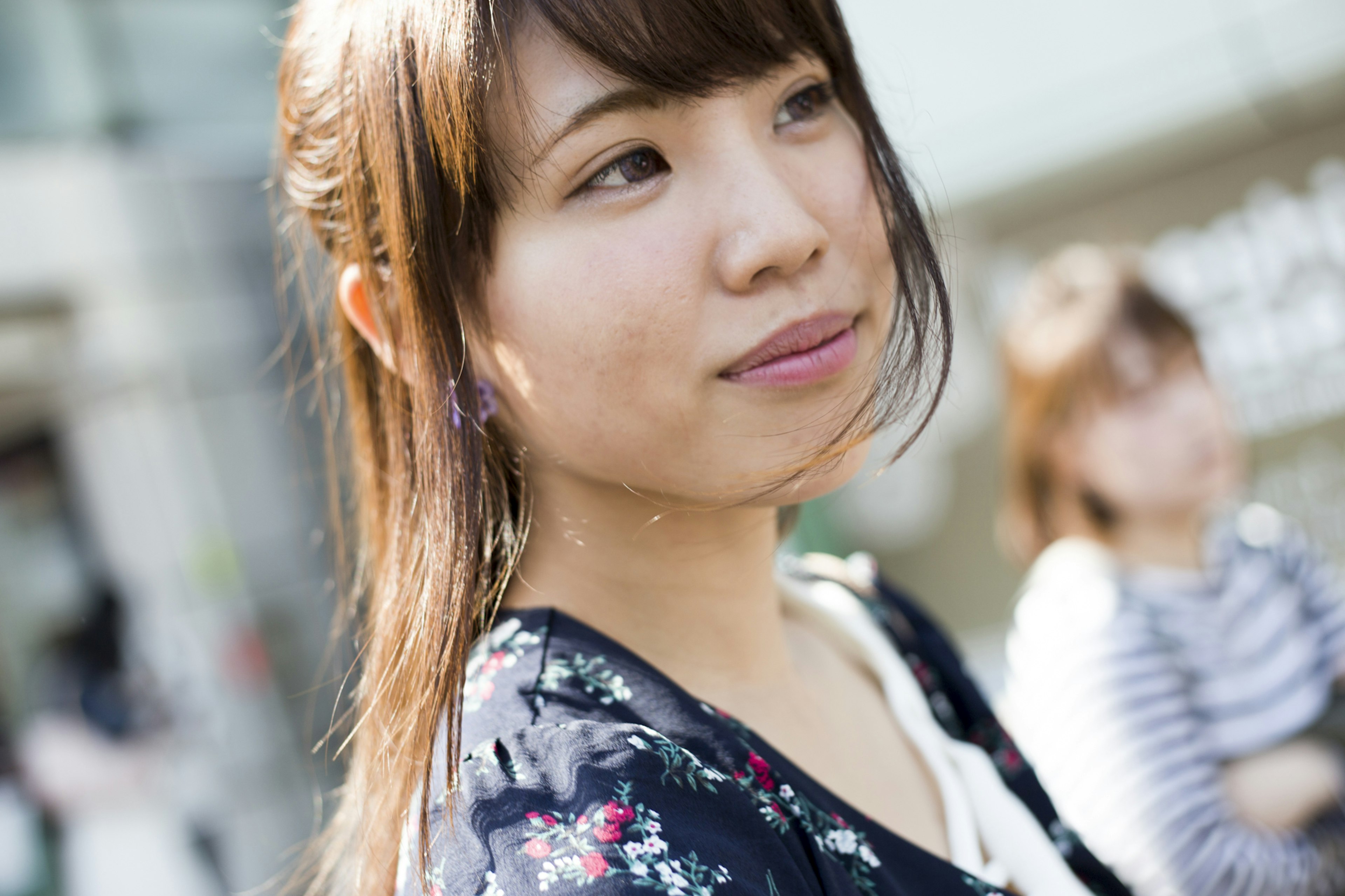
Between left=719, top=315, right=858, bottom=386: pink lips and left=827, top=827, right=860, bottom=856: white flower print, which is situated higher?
left=719, top=315, right=858, bottom=386: pink lips

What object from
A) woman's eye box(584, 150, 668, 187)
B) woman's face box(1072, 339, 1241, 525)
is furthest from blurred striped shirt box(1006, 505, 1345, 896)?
woman's eye box(584, 150, 668, 187)

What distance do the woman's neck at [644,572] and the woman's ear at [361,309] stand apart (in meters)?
0.20

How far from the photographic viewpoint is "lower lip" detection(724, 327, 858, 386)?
2.82 feet

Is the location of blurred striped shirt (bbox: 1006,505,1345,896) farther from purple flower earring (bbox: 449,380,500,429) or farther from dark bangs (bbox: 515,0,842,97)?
dark bangs (bbox: 515,0,842,97)

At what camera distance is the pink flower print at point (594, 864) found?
0.66 m

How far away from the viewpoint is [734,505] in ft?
3.00

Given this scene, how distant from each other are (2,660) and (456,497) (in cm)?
429

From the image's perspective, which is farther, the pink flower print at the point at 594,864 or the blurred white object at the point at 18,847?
the blurred white object at the point at 18,847

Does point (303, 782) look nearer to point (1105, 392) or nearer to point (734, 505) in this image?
point (1105, 392)

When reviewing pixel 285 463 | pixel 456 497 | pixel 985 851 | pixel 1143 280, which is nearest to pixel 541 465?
pixel 456 497

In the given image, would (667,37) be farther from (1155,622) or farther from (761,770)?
(1155,622)

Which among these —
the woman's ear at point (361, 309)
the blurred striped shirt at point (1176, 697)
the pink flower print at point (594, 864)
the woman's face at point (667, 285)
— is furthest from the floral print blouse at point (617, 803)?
the blurred striped shirt at point (1176, 697)

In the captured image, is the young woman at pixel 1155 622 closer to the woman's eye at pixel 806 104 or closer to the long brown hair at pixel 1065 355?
the long brown hair at pixel 1065 355

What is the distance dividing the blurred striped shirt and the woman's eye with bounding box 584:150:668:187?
1354 millimetres
